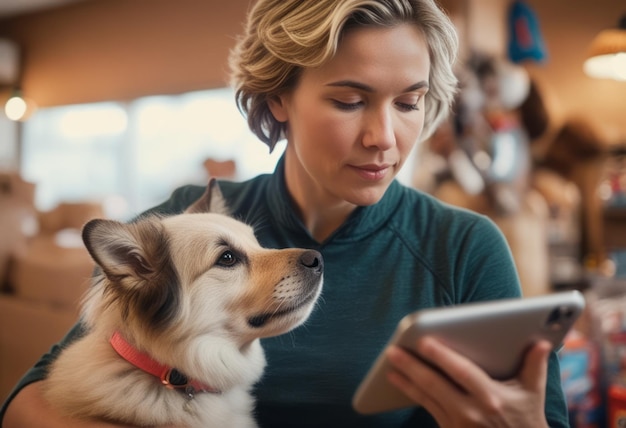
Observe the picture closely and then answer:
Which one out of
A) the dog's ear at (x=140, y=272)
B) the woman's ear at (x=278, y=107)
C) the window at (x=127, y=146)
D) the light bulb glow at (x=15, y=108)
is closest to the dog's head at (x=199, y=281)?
the dog's ear at (x=140, y=272)

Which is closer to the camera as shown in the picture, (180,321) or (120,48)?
Result: (180,321)

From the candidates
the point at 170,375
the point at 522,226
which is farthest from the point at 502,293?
the point at 522,226

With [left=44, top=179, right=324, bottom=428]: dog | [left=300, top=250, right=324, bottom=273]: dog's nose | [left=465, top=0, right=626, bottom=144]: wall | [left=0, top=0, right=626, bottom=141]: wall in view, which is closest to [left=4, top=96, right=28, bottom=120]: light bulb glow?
[left=0, top=0, right=626, bottom=141]: wall

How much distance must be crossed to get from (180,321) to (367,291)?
316 millimetres

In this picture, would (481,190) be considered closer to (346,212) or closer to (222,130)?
(346,212)

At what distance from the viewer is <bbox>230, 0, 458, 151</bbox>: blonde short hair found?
88 cm

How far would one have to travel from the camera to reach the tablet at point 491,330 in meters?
0.64

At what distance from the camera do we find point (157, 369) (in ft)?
3.01

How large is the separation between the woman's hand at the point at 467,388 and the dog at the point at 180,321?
0.89 ft

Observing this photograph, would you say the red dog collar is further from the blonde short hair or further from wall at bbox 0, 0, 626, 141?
wall at bbox 0, 0, 626, 141

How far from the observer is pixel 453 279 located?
99cm

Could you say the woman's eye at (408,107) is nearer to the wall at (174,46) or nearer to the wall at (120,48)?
the wall at (174,46)

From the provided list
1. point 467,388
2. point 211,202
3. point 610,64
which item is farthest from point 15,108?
point 467,388

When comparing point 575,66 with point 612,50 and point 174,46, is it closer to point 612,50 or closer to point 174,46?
point 612,50
